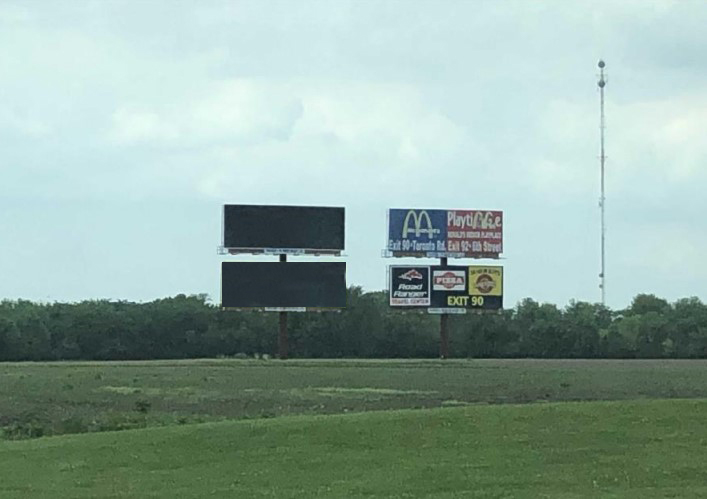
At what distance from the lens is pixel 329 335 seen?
3698 inches

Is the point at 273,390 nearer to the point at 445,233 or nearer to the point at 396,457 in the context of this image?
the point at 396,457

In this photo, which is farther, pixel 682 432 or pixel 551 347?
pixel 551 347

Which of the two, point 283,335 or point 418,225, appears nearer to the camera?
point 283,335

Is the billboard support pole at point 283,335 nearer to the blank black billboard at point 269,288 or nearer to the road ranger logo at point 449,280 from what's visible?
the blank black billboard at point 269,288

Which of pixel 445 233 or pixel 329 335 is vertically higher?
pixel 445 233

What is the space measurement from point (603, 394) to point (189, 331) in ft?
186

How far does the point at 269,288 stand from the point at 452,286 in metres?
11.3

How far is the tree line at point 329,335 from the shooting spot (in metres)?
93.6

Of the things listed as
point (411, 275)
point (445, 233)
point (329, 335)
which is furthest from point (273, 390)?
point (329, 335)

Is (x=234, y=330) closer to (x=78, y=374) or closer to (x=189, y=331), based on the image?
(x=189, y=331)

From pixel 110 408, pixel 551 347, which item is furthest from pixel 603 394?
pixel 551 347

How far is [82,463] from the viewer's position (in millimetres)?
19391

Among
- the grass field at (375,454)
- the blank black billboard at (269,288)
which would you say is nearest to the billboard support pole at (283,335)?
the blank black billboard at (269,288)

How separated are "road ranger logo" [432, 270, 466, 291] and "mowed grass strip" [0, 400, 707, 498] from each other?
1981 inches
